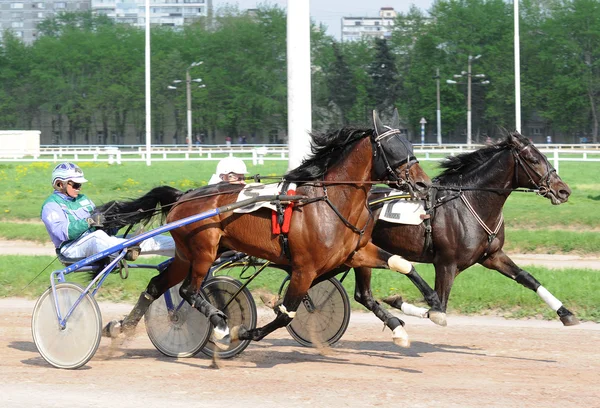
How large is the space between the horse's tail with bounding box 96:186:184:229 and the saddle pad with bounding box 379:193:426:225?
168 cm

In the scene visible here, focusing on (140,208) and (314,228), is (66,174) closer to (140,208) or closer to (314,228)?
(140,208)

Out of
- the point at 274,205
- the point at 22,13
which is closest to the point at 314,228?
the point at 274,205

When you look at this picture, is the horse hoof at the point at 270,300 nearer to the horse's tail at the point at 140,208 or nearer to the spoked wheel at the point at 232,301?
the spoked wheel at the point at 232,301

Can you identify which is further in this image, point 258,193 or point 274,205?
point 258,193

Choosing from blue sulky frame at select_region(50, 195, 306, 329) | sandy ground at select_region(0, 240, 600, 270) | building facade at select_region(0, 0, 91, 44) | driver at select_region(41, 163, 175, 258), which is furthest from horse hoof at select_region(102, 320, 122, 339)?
building facade at select_region(0, 0, 91, 44)

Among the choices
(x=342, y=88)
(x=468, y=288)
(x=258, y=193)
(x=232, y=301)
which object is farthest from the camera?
(x=342, y=88)

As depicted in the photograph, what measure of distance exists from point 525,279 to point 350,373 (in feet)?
5.86

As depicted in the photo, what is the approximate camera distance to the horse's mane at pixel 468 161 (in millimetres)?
7691

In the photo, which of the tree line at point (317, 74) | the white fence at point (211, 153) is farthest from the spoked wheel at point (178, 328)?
the tree line at point (317, 74)

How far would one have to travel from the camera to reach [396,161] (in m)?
6.44

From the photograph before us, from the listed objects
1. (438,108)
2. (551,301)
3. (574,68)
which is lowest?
(551,301)

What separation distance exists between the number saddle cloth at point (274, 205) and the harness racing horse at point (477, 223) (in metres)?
0.93

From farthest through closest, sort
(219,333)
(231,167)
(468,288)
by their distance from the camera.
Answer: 1. (468,288)
2. (231,167)
3. (219,333)

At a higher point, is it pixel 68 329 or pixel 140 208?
pixel 140 208
